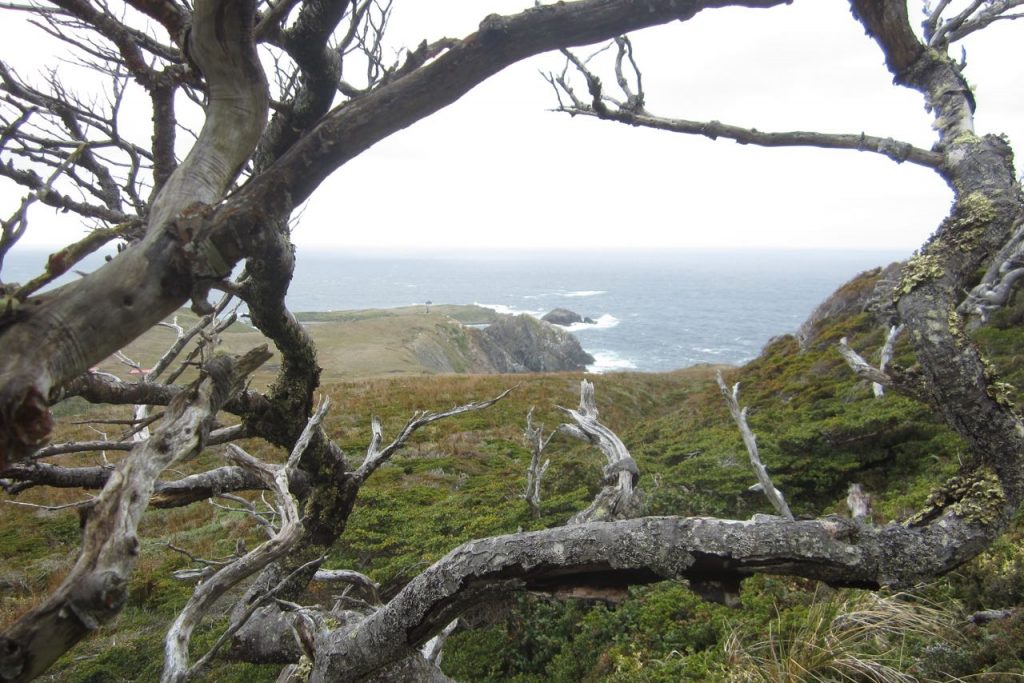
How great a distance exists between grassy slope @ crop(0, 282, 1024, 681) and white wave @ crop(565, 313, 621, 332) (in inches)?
3316

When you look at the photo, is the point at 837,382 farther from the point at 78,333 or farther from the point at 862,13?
the point at 78,333

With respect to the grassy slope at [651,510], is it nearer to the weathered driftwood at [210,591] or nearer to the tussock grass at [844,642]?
the tussock grass at [844,642]

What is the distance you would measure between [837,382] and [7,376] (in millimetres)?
16598

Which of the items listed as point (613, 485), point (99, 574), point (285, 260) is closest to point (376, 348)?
point (613, 485)

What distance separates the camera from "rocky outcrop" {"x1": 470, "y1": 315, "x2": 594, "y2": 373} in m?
64.0

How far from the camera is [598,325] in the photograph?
350 ft

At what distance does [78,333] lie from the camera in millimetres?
1972

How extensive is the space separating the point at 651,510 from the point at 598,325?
330 feet

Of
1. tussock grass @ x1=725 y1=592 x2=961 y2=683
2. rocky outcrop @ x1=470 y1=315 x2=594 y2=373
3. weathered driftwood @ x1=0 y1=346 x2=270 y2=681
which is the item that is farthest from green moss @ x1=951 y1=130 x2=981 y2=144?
rocky outcrop @ x1=470 y1=315 x2=594 y2=373

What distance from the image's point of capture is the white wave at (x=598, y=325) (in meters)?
102

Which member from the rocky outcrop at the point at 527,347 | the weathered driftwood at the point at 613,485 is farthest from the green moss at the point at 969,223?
the rocky outcrop at the point at 527,347

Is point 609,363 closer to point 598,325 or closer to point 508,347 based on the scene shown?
point 508,347

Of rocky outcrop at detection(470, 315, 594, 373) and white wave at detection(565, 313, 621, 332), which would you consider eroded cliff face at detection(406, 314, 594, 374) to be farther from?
white wave at detection(565, 313, 621, 332)

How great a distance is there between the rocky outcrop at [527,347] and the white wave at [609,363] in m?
2.04
